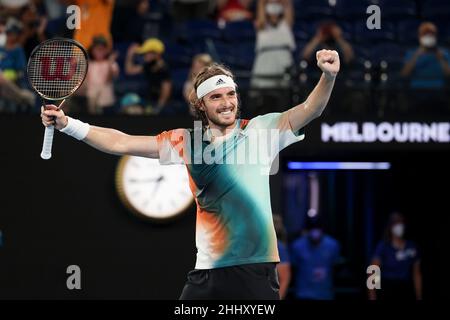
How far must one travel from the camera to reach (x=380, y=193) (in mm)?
13672

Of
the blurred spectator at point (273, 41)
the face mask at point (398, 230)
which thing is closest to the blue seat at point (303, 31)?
the blurred spectator at point (273, 41)

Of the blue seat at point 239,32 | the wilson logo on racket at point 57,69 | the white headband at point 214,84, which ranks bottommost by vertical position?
the white headband at point 214,84

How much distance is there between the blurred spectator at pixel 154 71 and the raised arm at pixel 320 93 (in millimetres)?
5029

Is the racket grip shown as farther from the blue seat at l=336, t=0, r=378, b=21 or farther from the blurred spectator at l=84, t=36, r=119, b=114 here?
the blue seat at l=336, t=0, r=378, b=21

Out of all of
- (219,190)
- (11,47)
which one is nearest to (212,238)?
(219,190)

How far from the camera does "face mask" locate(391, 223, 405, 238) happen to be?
12.1 metres

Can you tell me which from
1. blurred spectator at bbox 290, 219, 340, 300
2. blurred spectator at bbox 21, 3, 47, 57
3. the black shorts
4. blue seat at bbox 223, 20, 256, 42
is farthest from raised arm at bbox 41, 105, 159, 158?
blue seat at bbox 223, 20, 256, 42

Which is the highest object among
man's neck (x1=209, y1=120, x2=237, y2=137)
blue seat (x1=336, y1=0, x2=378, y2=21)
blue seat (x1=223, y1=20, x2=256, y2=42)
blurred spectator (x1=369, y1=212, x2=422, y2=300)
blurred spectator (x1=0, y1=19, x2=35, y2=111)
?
blue seat (x1=336, y1=0, x2=378, y2=21)

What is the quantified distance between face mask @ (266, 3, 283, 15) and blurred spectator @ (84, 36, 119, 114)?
68.7 inches

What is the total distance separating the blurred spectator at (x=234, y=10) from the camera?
13539 mm

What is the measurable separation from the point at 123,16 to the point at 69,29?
1141 millimetres

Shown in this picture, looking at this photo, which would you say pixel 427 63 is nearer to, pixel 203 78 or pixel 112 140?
pixel 203 78

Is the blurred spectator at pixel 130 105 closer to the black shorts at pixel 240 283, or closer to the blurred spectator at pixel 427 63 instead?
the blurred spectator at pixel 427 63

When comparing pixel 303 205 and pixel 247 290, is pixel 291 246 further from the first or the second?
pixel 247 290
